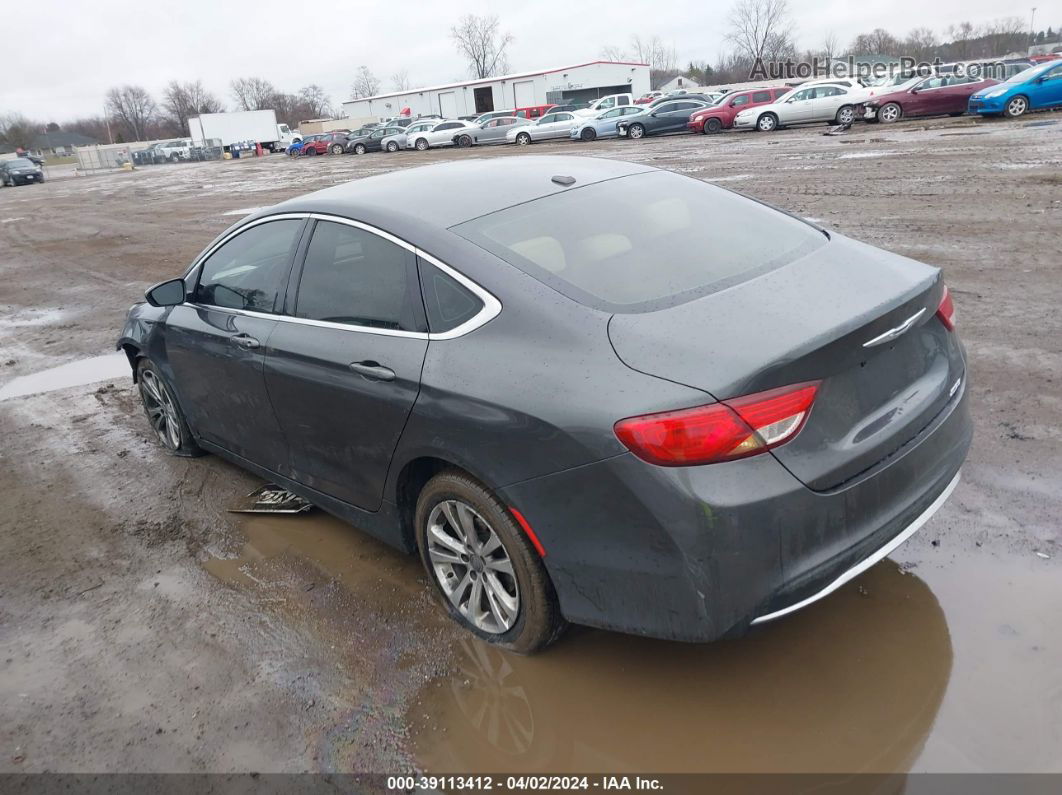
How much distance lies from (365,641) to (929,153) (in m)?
16.7

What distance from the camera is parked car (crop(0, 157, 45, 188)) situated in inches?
1906

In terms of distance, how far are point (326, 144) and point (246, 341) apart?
1793 inches

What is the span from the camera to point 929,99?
83.5 ft

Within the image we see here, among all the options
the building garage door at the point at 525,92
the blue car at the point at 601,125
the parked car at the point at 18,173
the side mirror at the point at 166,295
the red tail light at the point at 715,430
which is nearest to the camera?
the red tail light at the point at 715,430

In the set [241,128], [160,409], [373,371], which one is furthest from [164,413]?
[241,128]

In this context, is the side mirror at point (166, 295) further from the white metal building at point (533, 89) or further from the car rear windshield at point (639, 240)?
the white metal building at point (533, 89)

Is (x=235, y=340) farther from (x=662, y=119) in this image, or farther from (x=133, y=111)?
(x=133, y=111)

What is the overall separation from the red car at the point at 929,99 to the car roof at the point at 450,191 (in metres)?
25.5

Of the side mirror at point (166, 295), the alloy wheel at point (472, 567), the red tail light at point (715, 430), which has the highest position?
the side mirror at point (166, 295)

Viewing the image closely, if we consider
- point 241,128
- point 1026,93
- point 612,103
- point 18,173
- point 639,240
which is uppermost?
point 241,128

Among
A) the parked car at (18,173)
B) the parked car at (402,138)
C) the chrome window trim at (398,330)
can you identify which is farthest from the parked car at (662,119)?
the parked car at (18,173)

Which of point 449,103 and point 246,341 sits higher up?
point 449,103

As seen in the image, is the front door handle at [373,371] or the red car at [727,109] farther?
the red car at [727,109]

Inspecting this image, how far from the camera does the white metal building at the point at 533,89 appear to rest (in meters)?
71.4
